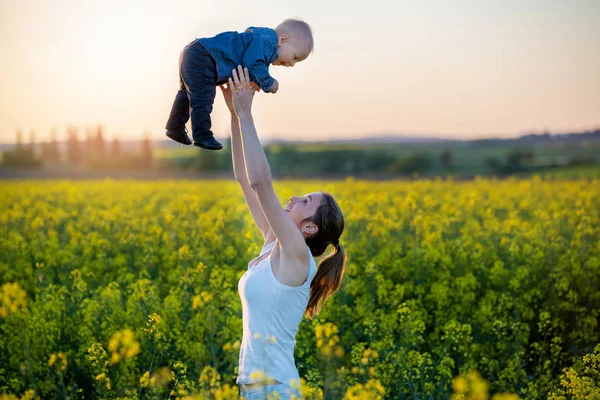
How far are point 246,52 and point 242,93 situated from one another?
1.53 feet

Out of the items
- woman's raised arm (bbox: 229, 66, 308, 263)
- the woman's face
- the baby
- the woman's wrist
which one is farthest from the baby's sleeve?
the woman's face

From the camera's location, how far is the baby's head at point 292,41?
421cm

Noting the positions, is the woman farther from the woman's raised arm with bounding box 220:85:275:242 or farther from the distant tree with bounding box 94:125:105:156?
the distant tree with bounding box 94:125:105:156

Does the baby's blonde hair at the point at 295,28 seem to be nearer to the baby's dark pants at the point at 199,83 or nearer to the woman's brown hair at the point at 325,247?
the baby's dark pants at the point at 199,83

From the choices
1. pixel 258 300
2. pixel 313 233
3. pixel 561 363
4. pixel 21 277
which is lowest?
pixel 561 363

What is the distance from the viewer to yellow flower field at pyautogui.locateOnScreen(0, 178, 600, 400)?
560 cm

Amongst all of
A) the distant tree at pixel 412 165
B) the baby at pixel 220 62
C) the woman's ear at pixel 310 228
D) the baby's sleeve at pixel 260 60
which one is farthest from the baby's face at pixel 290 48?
the distant tree at pixel 412 165

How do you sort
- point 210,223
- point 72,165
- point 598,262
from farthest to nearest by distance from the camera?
point 72,165 < point 210,223 < point 598,262

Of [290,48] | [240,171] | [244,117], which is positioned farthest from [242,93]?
[240,171]

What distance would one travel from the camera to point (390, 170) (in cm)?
5078

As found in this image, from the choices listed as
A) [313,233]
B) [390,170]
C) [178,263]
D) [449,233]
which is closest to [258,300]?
[313,233]

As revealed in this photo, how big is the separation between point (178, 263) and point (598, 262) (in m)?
4.68

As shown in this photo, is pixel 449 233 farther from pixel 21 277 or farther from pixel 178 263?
pixel 21 277

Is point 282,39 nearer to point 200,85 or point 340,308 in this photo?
point 200,85
